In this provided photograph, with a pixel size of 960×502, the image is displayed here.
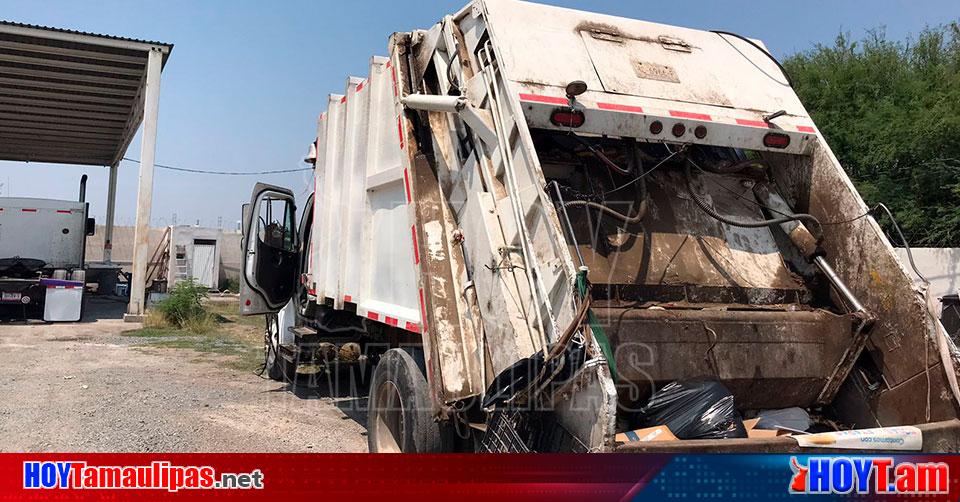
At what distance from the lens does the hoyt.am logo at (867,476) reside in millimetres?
2426

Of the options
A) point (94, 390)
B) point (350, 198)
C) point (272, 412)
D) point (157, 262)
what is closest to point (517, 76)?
point (350, 198)

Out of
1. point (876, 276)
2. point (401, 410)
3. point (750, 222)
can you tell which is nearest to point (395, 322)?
point (401, 410)

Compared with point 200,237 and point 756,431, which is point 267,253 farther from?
point 200,237

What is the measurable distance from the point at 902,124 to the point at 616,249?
1192 centimetres

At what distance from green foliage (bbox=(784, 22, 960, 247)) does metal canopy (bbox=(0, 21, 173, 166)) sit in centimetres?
1344

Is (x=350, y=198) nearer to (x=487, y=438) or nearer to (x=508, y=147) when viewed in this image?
(x=508, y=147)

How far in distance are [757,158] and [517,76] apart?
190 cm

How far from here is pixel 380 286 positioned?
499cm

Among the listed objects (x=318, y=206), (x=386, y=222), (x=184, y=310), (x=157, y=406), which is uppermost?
(x=318, y=206)

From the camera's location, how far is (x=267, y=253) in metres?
7.46

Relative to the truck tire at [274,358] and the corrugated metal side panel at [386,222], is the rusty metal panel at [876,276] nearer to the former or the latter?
the corrugated metal side panel at [386,222]

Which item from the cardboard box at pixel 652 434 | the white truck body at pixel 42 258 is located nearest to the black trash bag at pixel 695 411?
the cardboard box at pixel 652 434

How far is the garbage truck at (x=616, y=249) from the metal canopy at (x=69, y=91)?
38.5 feet

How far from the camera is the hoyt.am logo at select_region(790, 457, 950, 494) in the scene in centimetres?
243
